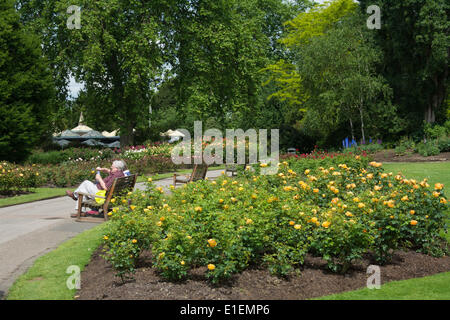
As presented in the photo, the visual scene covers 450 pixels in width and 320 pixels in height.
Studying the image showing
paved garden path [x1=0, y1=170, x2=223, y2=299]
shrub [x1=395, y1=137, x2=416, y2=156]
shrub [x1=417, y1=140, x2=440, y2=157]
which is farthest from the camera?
shrub [x1=395, y1=137, x2=416, y2=156]

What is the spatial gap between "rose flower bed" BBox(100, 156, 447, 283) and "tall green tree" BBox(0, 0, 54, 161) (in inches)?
623

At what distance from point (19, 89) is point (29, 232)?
560 inches

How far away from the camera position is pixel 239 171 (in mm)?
10430

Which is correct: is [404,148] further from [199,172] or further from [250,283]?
[250,283]

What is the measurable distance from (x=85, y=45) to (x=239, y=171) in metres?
19.3

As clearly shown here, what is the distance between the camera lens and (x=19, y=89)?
21.0 m

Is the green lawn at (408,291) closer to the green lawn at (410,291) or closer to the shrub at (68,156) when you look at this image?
the green lawn at (410,291)

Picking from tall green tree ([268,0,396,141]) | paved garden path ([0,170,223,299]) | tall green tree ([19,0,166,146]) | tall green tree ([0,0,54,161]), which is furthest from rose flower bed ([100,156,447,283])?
tall green tree ([268,0,396,141])

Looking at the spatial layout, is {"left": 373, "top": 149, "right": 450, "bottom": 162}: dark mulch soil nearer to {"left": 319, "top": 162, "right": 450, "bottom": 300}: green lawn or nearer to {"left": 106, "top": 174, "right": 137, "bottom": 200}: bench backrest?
{"left": 106, "top": 174, "right": 137, "bottom": 200}: bench backrest

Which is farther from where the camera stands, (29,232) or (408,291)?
(29,232)

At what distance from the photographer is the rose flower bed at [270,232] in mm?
5129

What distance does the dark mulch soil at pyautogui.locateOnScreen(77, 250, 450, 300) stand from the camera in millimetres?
4781

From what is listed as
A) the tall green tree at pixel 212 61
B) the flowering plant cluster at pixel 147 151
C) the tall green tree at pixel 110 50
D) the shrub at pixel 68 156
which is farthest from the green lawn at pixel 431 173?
the tall green tree at pixel 110 50

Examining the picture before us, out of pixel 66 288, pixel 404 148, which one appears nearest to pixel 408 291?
pixel 66 288
